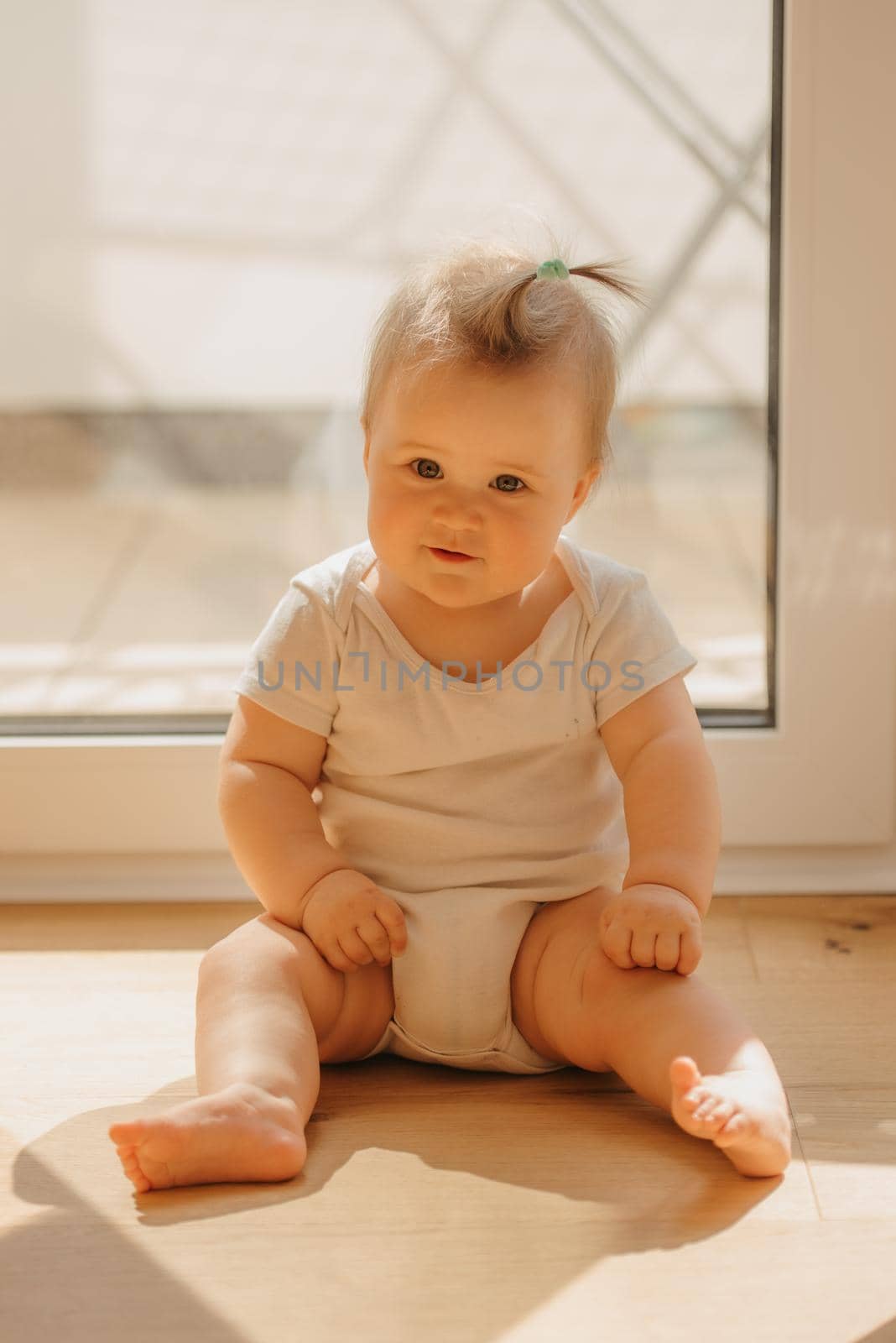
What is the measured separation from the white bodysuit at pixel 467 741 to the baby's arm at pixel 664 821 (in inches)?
0.8

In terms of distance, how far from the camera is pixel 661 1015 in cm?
88

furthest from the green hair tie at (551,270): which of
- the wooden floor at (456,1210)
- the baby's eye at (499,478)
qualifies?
the wooden floor at (456,1210)

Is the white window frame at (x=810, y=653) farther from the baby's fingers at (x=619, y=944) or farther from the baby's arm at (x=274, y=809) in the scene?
the baby's fingers at (x=619, y=944)

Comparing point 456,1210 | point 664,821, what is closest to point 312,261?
point 664,821

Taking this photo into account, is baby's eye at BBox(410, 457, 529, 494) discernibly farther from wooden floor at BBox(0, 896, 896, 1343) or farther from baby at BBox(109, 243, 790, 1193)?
wooden floor at BBox(0, 896, 896, 1343)

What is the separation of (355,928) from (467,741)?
0.16m

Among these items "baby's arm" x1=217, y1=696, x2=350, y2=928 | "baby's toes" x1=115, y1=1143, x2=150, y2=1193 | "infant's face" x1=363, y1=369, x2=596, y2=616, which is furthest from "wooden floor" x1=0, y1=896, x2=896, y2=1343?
"infant's face" x1=363, y1=369, x2=596, y2=616

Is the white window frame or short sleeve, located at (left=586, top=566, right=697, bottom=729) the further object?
the white window frame

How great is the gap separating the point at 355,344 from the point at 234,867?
0.48 metres

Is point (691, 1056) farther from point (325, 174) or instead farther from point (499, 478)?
point (325, 174)

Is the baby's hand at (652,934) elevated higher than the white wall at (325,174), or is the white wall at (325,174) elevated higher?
the white wall at (325,174)

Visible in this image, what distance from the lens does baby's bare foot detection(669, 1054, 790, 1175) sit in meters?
0.79

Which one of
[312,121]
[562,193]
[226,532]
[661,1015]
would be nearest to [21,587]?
[226,532]

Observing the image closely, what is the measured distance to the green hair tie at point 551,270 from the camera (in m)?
0.95
